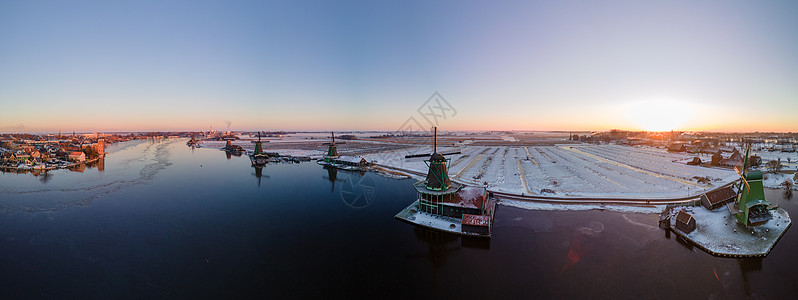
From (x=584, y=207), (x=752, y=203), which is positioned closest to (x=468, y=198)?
(x=584, y=207)

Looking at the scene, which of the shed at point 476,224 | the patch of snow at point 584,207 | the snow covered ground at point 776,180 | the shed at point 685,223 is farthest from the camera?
the snow covered ground at point 776,180

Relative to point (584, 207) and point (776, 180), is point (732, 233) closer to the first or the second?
point (584, 207)

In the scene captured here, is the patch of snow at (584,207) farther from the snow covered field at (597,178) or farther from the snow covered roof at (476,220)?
the snow covered roof at (476,220)

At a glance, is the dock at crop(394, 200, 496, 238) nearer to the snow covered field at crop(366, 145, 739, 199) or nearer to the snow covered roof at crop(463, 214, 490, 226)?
the snow covered roof at crop(463, 214, 490, 226)

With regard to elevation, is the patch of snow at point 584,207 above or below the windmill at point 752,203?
below

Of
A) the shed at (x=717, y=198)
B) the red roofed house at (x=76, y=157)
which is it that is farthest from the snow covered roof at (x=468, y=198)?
the red roofed house at (x=76, y=157)

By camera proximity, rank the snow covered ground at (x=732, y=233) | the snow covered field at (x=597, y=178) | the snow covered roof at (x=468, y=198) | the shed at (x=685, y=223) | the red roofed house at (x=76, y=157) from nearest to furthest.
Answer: the snow covered ground at (x=732, y=233), the shed at (x=685, y=223), the snow covered roof at (x=468, y=198), the snow covered field at (x=597, y=178), the red roofed house at (x=76, y=157)

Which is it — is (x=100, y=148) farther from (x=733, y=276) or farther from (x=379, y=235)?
(x=733, y=276)
